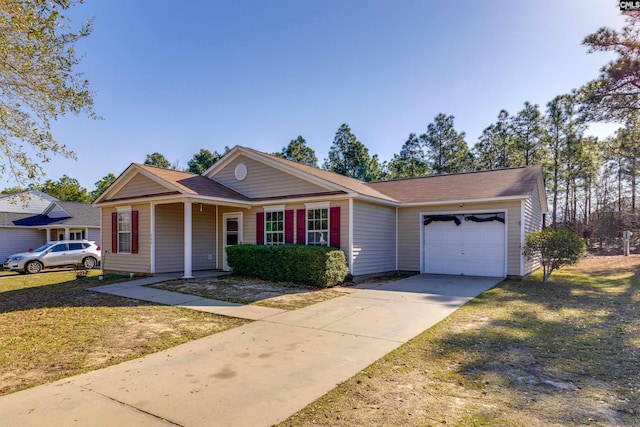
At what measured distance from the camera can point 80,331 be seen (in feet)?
20.1

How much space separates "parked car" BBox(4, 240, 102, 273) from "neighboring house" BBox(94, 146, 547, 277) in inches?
162

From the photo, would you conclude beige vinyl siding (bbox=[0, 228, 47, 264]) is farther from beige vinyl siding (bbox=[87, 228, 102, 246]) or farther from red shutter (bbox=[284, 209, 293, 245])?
red shutter (bbox=[284, 209, 293, 245])

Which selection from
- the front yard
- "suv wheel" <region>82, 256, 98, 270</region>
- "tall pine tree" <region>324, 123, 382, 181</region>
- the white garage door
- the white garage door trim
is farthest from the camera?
"tall pine tree" <region>324, 123, 382, 181</region>

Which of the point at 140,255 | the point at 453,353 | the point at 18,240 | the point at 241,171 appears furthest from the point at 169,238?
the point at 18,240

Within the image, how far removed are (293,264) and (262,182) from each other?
13.8 ft

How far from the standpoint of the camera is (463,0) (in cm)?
1057

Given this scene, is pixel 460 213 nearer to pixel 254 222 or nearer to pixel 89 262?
pixel 254 222

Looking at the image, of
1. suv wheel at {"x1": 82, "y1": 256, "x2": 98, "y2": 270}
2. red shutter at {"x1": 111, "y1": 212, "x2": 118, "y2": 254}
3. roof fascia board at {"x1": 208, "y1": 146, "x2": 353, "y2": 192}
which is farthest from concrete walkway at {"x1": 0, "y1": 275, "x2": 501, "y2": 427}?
suv wheel at {"x1": 82, "y1": 256, "x2": 98, "y2": 270}

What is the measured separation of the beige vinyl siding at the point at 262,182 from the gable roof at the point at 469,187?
4267 mm

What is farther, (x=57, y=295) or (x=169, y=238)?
(x=169, y=238)

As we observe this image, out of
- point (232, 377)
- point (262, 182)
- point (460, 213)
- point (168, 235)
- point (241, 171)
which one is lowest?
point (232, 377)

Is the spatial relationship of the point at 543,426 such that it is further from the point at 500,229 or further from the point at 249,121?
the point at 249,121

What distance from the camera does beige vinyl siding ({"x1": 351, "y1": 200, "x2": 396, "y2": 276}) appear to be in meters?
12.1

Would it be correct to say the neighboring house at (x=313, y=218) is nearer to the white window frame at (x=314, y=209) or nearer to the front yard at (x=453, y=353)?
the white window frame at (x=314, y=209)
